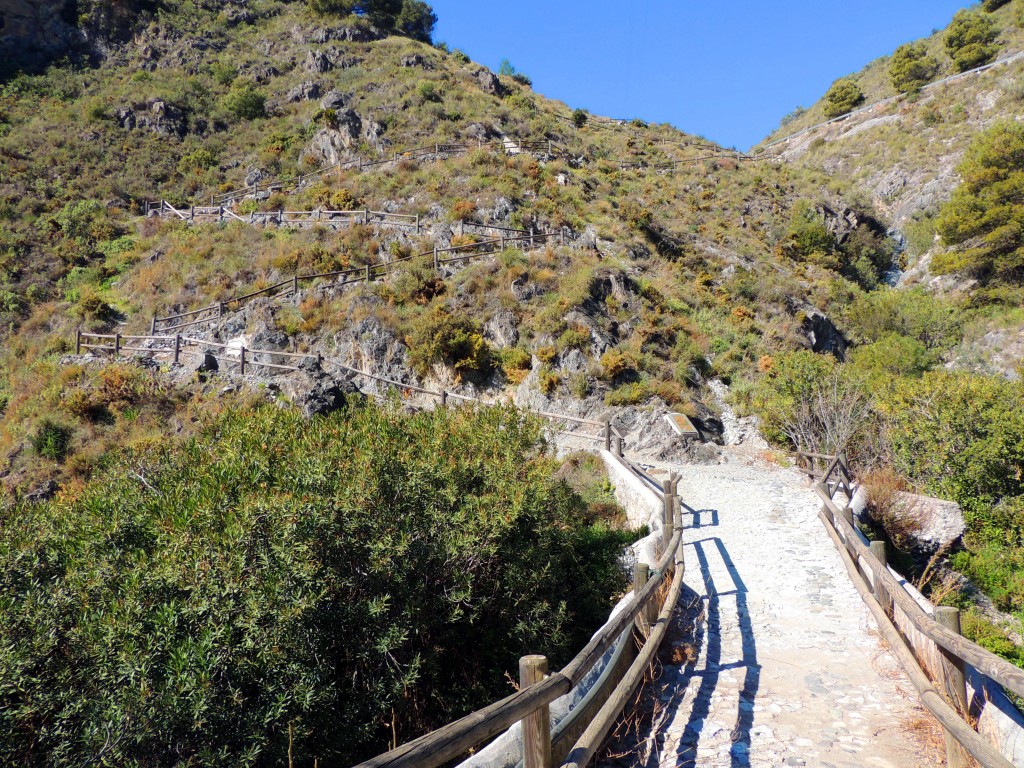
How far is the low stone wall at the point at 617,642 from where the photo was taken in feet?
12.3

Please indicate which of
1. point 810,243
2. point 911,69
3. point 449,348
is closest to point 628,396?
point 449,348

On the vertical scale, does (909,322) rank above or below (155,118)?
below

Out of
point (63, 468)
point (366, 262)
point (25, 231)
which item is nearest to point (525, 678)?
point (63, 468)

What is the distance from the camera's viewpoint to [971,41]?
52.1 meters

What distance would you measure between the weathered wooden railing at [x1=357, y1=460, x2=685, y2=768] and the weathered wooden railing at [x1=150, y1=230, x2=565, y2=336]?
2198cm

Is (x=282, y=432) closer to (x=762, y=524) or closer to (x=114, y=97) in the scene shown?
(x=762, y=524)

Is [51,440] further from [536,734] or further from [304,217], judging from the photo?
[536,734]

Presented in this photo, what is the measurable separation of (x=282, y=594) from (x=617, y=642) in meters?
3.12

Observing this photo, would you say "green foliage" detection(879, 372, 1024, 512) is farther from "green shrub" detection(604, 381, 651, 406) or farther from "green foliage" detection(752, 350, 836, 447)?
"green shrub" detection(604, 381, 651, 406)

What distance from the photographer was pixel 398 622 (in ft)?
19.3

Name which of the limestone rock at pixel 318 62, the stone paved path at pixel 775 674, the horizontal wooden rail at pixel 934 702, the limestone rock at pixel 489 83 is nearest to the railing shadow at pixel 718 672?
the stone paved path at pixel 775 674

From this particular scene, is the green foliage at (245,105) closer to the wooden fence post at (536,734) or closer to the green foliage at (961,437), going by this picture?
the green foliage at (961,437)

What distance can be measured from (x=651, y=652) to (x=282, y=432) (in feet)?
18.8

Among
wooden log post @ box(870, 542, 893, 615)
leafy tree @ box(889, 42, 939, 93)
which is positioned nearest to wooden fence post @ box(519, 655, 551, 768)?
wooden log post @ box(870, 542, 893, 615)
